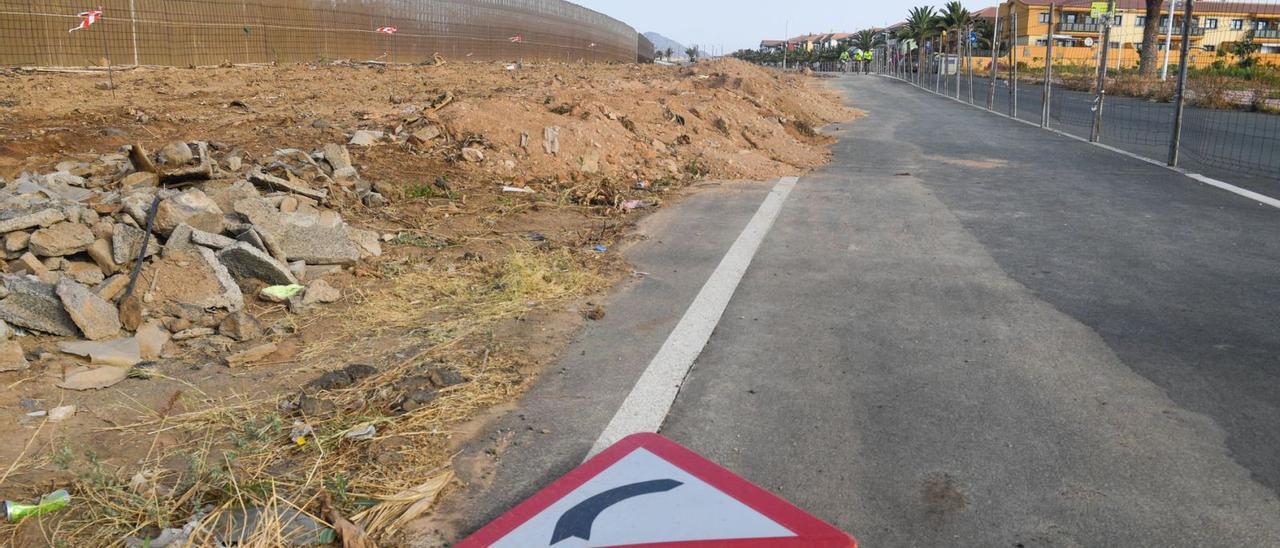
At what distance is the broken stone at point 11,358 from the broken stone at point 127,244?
1.34 m

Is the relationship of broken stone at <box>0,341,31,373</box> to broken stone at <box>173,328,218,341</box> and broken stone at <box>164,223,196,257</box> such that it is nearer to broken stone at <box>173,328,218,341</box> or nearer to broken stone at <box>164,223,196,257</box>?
broken stone at <box>173,328,218,341</box>

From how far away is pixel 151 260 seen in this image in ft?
19.4

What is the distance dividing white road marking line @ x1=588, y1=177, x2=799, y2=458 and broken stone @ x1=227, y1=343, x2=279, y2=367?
2.15m

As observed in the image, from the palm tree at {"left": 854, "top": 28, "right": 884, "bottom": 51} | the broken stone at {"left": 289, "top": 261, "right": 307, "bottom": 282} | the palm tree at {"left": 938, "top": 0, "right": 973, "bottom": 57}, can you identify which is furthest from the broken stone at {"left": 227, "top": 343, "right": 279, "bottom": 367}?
the palm tree at {"left": 854, "top": 28, "right": 884, "bottom": 51}

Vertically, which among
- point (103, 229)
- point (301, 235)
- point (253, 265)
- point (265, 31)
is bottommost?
point (253, 265)

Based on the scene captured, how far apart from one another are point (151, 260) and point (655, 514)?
447 centimetres

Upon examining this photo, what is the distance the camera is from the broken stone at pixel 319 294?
5914mm

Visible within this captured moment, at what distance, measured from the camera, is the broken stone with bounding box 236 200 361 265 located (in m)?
6.60

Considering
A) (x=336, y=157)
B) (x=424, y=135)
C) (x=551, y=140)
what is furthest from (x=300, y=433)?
(x=551, y=140)

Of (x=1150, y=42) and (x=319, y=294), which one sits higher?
(x=1150, y=42)

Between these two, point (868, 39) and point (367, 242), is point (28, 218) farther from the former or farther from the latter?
point (868, 39)

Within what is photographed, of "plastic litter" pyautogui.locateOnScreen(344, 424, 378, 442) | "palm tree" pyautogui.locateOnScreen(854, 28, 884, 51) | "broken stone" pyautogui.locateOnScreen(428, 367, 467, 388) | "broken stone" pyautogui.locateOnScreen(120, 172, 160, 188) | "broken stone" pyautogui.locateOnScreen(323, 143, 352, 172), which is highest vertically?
"palm tree" pyautogui.locateOnScreen(854, 28, 884, 51)

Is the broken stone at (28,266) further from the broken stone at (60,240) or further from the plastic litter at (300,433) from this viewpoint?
the plastic litter at (300,433)

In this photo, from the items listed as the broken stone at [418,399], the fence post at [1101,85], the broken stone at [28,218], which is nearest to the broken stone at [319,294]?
the broken stone at [28,218]
